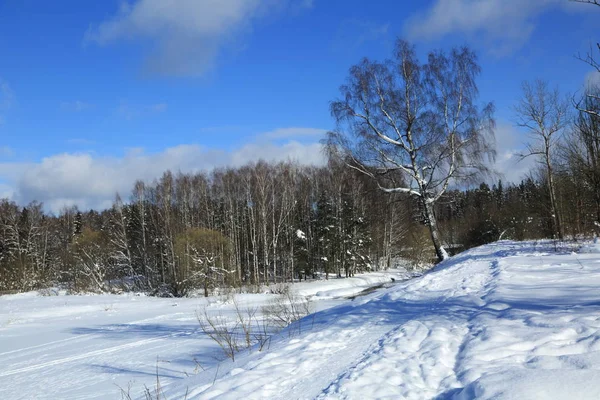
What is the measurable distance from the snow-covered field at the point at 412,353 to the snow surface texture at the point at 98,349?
0.20ft

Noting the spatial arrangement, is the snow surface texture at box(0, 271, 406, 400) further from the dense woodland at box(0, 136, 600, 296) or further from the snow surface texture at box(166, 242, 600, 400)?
the dense woodland at box(0, 136, 600, 296)

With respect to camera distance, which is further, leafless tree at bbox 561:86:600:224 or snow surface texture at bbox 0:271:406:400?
leafless tree at bbox 561:86:600:224

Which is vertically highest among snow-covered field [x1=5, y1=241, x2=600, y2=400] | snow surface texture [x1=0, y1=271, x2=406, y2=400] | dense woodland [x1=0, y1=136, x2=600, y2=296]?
dense woodland [x1=0, y1=136, x2=600, y2=296]

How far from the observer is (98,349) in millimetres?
10766

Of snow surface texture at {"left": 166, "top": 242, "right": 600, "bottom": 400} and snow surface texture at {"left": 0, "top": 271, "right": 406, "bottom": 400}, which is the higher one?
snow surface texture at {"left": 166, "top": 242, "right": 600, "bottom": 400}

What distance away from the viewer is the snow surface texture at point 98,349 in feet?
24.0

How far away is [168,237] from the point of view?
109 feet

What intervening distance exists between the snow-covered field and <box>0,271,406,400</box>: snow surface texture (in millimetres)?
60

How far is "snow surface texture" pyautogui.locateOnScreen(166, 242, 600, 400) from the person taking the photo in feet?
11.0

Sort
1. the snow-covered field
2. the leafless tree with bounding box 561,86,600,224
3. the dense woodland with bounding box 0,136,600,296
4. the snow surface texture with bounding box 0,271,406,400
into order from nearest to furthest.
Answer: the snow-covered field, the snow surface texture with bounding box 0,271,406,400, the leafless tree with bounding box 561,86,600,224, the dense woodland with bounding box 0,136,600,296

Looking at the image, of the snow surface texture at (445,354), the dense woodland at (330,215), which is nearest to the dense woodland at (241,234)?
the dense woodland at (330,215)

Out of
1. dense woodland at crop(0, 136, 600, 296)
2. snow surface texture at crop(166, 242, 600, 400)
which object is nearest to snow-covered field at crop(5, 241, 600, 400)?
snow surface texture at crop(166, 242, 600, 400)

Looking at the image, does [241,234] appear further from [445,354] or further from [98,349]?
[445,354]

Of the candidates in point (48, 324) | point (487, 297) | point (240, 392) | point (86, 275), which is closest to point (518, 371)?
point (240, 392)
